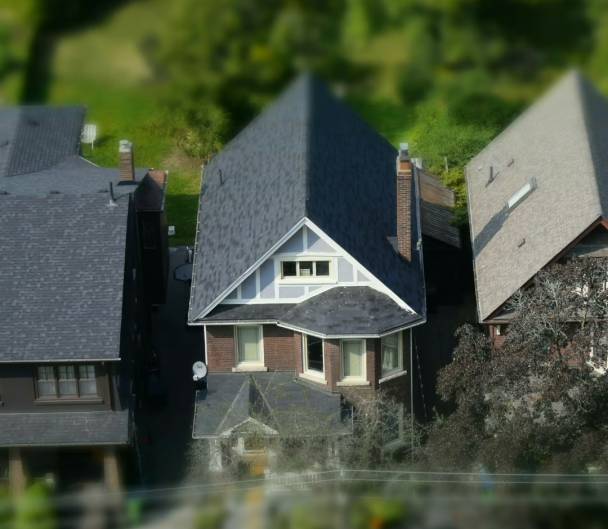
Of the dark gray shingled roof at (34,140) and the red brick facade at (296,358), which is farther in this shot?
the dark gray shingled roof at (34,140)

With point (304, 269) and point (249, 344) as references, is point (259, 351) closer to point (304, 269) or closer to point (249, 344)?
point (249, 344)

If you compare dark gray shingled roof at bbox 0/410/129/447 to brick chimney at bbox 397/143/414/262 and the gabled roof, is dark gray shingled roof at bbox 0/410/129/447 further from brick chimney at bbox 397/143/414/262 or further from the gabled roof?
the gabled roof

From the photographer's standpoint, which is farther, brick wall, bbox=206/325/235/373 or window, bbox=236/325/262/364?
window, bbox=236/325/262/364

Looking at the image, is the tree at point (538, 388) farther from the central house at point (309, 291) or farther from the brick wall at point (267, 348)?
the brick wall at point (267, 348)

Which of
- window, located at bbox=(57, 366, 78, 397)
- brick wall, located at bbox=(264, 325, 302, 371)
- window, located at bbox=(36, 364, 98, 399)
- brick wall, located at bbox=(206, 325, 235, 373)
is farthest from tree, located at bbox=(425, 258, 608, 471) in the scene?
window, located at bbox=(57, 366, 78, 397)

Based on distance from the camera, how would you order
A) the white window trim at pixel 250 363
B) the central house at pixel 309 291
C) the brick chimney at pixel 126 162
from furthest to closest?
1. the brick chimney at pixel 126 162
2. the white window trim at pixel 250 363
3. the central house at pixel 309 291

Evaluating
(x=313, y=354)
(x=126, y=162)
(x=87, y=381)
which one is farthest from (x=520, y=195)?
(x=87, y=381)

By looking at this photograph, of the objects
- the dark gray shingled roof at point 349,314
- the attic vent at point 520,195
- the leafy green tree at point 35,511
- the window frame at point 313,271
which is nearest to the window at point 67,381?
the leafy green tree at point 35,511
